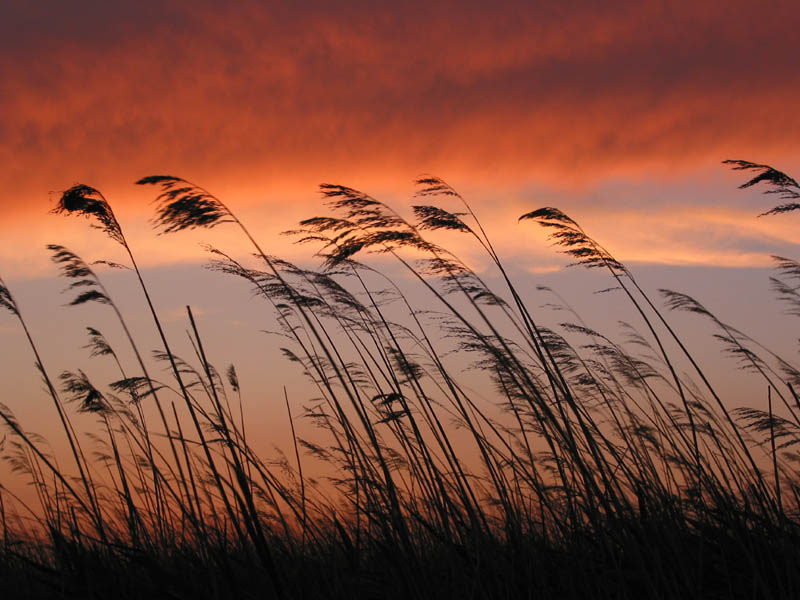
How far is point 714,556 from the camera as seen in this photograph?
2551 mm

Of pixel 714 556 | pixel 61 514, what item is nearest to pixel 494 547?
pixel 714 556

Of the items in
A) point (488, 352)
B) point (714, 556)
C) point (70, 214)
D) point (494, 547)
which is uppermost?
point (70, 214)

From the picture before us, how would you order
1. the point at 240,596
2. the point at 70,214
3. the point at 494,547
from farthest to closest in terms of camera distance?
the point at 70,214
the point at 494,547
the point at 240,596

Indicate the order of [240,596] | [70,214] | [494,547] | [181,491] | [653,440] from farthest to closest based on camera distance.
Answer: [653,440]
[70,214]
[181,491]
[494,547]
[240,596]

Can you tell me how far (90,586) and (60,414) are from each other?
1241mm

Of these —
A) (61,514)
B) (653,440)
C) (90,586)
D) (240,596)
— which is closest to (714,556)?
(653,440)

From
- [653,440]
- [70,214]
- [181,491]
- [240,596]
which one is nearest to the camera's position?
→ [240,596]

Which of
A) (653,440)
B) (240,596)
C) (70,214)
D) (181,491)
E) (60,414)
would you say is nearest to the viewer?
(240,596)

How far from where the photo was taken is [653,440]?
387 cm

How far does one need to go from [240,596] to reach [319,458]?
1.73 meters

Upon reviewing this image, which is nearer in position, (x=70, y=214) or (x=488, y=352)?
(x=70, y=214)

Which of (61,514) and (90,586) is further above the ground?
(61,514)

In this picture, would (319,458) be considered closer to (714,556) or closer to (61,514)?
(61,514)

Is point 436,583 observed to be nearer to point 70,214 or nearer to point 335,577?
point 335,577
